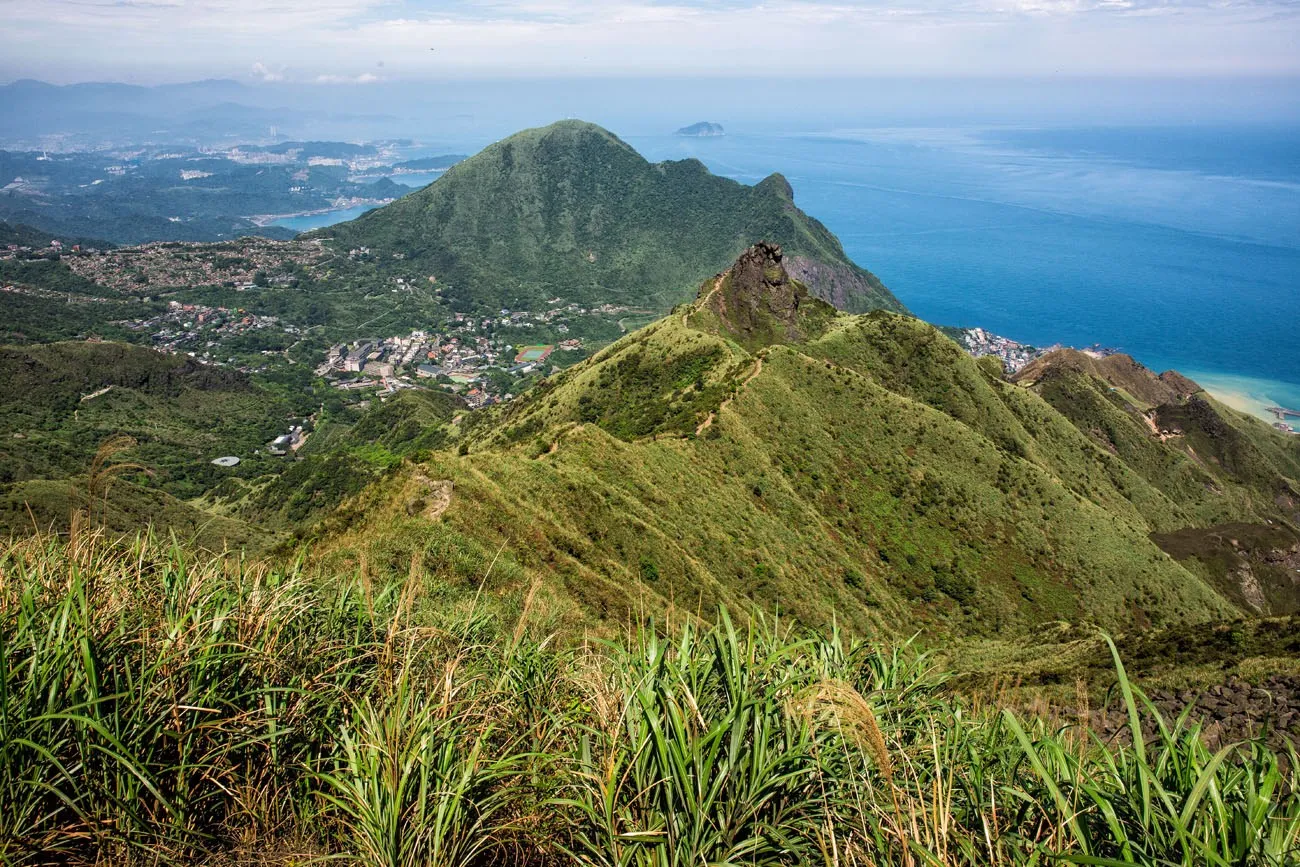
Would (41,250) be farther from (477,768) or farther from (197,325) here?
(477,768)

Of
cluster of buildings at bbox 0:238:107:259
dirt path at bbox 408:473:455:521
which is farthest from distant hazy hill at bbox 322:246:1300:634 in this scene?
cluster of buildings at bbox 0:238:107:259

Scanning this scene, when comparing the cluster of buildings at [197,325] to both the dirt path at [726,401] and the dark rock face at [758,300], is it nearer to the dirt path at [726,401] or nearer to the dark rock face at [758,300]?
the dark rock face at [758,300]

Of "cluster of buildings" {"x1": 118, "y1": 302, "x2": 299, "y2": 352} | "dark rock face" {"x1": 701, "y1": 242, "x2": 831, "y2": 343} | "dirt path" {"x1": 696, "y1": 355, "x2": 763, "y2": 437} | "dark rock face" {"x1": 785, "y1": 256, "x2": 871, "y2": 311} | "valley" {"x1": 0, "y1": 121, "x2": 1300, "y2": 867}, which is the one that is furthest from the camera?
"dark rock face" {"x1": 785, "y1": 256, "x2": 871, "y2": 311}

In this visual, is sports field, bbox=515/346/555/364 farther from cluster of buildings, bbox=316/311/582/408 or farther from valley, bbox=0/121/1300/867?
valley, bbox=0/121/1300/867

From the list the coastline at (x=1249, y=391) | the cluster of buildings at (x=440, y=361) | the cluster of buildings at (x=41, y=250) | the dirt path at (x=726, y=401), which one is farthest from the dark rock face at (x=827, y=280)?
the cluster of buildings at (x=41, y=250)

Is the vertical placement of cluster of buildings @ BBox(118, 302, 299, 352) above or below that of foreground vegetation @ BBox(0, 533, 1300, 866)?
below

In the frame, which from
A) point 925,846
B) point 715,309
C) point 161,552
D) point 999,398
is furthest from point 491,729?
point 999,398

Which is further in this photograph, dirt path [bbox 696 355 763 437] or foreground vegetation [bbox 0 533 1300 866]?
dirt path [bbox 696 355 763 437]

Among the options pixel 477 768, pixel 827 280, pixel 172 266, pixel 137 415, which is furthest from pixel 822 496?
pixel 172 266
